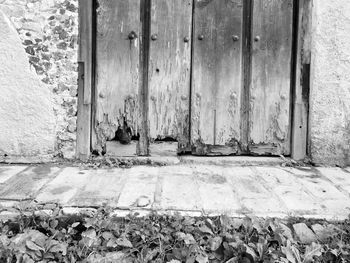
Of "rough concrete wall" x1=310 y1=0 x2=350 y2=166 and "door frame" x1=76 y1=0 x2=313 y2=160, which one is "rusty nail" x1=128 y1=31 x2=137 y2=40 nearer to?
"door frame" x1=76 y1=0 x2=313 y2=160

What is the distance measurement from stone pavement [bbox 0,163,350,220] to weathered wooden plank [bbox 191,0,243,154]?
284 mm

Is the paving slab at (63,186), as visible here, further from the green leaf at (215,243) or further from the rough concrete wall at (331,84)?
the rough concrete wall at (331,84)

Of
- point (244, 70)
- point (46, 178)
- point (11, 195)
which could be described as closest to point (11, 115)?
point (46, 178)

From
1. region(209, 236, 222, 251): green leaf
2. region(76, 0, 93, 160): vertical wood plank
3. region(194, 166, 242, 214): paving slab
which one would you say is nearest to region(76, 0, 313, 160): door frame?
region(76, 0, 93, 160): vertical wood plank

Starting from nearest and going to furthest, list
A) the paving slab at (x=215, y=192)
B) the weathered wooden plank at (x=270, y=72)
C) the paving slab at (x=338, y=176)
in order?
the paving slab at (x=215, y=192), the paving slab at (x=338, y=176), the weathered wooden plank at (x=270, y=72)

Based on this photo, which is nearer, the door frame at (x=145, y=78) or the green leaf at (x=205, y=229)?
the green leaf at (x=205, y=229)

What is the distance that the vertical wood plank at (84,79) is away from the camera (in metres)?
2.91

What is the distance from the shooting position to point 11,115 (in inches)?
111

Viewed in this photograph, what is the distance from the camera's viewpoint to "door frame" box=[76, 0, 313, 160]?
2.92 m

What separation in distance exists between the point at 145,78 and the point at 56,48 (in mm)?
639

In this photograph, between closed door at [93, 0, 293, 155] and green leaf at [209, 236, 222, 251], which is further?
closed door at [93, 0, 293, 155]

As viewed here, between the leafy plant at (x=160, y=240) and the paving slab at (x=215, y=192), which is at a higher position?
the paving slab at (x=215, y=192)

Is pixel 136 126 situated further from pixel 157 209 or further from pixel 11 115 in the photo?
pixel 157 209

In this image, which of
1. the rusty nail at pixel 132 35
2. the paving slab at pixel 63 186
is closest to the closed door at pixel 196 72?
the rusty nail at pixel 132 35
